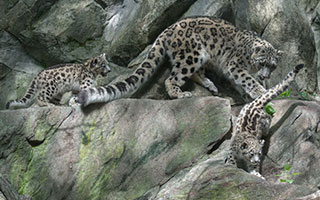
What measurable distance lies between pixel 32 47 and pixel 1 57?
2.04ft

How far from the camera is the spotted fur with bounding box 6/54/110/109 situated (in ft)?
24.8

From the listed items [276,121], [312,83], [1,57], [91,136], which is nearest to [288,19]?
[312,83]

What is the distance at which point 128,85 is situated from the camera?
273 inches

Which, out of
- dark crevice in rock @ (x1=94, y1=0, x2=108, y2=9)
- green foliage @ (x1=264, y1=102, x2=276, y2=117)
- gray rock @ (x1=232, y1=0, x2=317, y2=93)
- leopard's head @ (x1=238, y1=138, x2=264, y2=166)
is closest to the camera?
leopard's head @ (x1=238, y1=138, x2=264, y2=166)

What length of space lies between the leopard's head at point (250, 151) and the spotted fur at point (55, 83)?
303 centimetres

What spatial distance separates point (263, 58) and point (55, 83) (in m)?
3.31

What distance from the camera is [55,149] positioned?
657 cm

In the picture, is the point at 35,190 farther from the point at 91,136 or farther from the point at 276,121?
the point at 276,121

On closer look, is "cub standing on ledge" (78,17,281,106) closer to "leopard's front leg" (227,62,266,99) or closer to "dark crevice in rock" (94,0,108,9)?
"leopard's front leg" (227,62,266,99)

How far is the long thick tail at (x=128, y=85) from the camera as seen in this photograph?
636 centimetres

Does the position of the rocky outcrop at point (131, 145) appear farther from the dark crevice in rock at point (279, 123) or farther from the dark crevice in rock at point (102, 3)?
the dark crevice in rock at point (102, 3)

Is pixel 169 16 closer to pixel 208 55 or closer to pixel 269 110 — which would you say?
pixel 208 55

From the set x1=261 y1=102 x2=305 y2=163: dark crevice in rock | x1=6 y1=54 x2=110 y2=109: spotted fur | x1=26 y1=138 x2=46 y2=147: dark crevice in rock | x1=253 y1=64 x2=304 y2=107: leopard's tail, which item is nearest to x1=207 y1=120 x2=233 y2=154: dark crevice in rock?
x1=261 y1=102 x2=305 y2=163: dark crevice in rock

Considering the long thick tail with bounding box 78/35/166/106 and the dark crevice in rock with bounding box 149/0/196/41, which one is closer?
the long thick tail with bounding box 78/35/166/106
